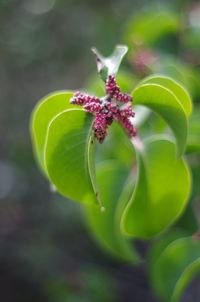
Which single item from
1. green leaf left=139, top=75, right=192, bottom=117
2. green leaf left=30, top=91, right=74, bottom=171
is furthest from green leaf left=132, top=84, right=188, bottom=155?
green leaf left=30, top=91, right=74, bottom=171

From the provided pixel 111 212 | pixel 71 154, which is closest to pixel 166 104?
pixel 71 154

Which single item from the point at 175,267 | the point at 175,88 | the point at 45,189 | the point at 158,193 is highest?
the point at 45,189

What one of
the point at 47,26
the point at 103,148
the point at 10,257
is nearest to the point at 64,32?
the point at 47,26

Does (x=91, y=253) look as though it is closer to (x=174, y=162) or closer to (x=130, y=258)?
(x=130, y=258)

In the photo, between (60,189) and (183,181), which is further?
(183,181)

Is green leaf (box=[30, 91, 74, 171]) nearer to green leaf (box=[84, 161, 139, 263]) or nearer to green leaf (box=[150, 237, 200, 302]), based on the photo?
green leaf (box=[84, 161, 139, 263])

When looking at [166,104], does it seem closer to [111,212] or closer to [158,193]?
[158,193]

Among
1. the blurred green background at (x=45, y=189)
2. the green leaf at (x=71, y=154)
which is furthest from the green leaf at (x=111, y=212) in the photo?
the blurred green background at (x=45, y=189)
